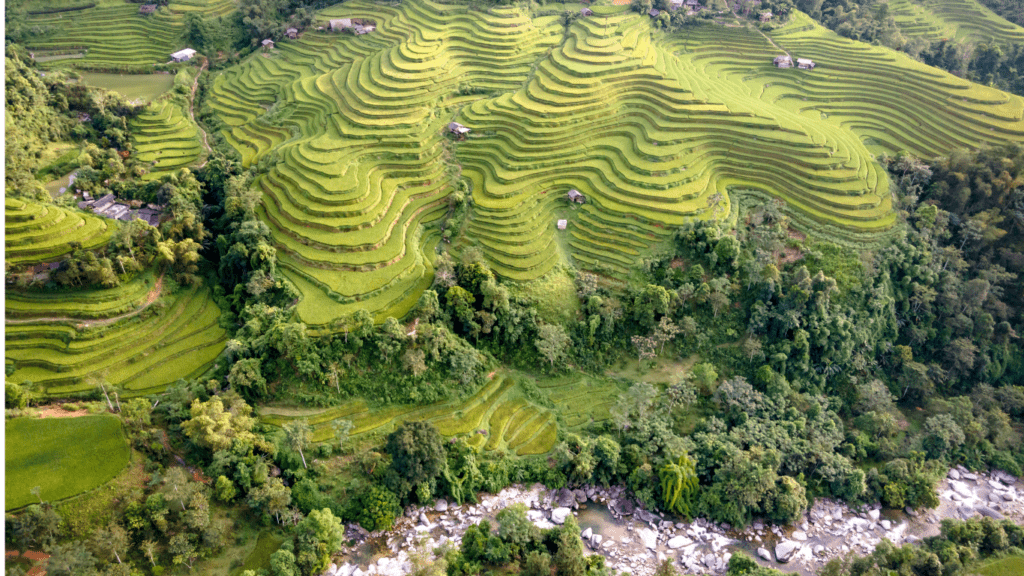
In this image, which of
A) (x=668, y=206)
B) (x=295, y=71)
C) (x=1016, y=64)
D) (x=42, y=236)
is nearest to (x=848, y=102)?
(x=1016, y=64)

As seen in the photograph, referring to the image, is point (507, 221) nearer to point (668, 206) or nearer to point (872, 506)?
point (668, 206)

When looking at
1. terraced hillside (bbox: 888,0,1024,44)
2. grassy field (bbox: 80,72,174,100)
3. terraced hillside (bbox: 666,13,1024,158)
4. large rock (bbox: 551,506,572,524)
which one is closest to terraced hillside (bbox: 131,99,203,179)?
grassy field (bbox: 80,72,174,100)

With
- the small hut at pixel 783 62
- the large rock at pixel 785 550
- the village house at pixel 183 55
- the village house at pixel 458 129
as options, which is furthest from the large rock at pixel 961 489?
the village house at pixel 183 55

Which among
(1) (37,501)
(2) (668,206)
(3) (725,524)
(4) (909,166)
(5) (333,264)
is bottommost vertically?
(3) (725,524)

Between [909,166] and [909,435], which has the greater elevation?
[909,166]

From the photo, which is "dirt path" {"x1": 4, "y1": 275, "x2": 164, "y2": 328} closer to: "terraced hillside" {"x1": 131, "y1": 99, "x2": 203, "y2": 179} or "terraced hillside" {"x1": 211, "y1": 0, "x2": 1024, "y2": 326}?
"terraced hillside" {"x1": 211, "y1": 0, "x2": 1024, "y2": 326}

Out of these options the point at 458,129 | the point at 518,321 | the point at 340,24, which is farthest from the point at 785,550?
the point at 340,24

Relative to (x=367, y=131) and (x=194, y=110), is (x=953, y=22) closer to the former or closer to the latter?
(x=367, y=131)
